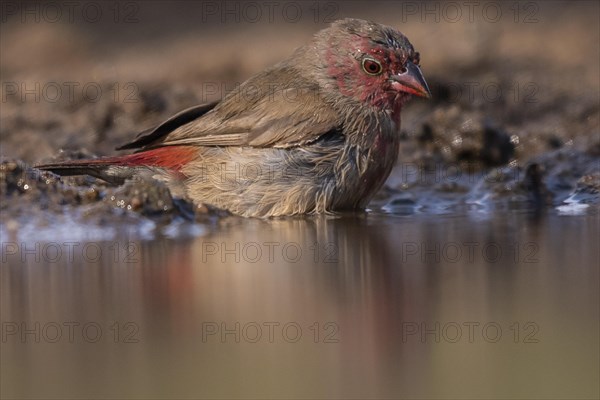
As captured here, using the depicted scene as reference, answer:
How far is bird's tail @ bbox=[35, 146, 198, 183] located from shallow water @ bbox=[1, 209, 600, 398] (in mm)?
907

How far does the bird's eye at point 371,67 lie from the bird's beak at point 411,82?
3.8 inches

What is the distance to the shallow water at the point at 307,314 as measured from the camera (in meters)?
4.28

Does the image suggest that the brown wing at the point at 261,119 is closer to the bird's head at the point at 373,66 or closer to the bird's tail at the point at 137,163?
the bird's tail at the point at 137,163

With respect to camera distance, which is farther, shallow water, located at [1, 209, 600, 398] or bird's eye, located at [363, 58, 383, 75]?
bird's eye, located at [363, 58, 383, 75]

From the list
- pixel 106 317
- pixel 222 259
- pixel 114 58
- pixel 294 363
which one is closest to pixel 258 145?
pixel 222 259

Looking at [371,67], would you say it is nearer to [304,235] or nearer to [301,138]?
[301,138]

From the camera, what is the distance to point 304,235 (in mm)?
6996

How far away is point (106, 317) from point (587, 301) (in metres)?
1.98

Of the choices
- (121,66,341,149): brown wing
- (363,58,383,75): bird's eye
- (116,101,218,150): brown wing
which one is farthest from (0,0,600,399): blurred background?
(363,58,383,75): bird's eye

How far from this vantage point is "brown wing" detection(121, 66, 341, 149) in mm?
7668

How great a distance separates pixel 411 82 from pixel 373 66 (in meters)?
0.26

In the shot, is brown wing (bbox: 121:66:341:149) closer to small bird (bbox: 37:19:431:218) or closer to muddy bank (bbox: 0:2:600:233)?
small bird (bbox: 37:19:431:218)

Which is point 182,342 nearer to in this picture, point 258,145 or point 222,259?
point 222,259

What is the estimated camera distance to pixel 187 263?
20.0ft
